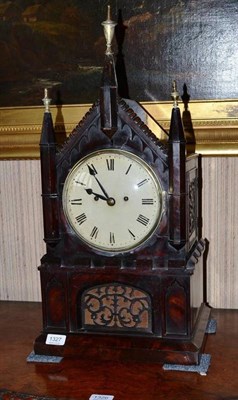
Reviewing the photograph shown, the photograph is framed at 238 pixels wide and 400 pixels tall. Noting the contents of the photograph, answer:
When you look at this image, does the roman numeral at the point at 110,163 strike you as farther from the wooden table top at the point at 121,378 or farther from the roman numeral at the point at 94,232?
the wooden table top at the point at 121,378

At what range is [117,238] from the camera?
4.36 feet

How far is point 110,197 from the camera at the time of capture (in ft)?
4.32

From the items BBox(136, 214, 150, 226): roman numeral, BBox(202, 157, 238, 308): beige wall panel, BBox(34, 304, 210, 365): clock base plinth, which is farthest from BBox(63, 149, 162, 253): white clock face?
BBox(202, 157, 238, 308): beige wall panel

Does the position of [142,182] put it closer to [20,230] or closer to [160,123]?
[160,123]

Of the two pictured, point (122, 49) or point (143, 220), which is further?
point (122, 49)

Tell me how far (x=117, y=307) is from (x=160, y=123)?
631mm

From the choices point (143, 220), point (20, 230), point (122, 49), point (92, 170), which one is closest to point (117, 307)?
point (143, 220)

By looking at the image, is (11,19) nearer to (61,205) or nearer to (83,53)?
(83,53)

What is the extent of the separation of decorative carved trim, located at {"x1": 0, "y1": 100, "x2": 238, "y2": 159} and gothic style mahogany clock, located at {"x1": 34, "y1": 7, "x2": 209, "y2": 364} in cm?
29

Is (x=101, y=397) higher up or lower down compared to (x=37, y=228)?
lower down

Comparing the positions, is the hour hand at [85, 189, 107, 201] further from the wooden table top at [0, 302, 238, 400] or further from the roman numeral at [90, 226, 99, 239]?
the wooden table top at [0, 302, 238, 400]

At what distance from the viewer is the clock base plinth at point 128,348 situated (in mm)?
1304

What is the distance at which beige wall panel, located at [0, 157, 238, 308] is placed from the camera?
1.71 m

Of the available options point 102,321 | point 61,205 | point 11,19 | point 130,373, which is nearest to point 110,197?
point 61,205
